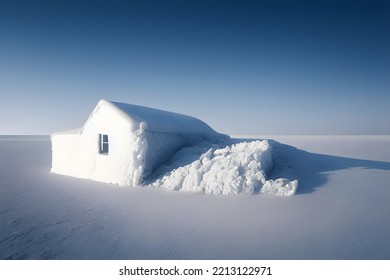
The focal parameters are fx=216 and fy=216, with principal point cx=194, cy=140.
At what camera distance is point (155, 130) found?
405 inches

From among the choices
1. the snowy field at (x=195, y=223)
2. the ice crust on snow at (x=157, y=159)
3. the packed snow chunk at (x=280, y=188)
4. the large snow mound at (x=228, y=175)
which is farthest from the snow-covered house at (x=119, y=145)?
the packed snow chunk at (x=280, y=188)

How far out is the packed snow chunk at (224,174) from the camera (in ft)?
25.3

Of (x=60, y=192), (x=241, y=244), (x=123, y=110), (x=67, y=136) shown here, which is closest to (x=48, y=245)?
(x=241, y=244)

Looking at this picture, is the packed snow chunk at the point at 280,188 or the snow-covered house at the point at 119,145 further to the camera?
the snow-covered house at the point at 119,145

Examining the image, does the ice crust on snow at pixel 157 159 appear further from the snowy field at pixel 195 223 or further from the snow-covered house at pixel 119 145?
the snowy field at pixel 195 223

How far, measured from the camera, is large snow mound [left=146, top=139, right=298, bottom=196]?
7.61m

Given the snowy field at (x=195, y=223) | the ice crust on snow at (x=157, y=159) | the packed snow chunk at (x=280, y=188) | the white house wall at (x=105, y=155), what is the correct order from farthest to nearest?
the white house wall at (x=105, y=155) < the ice crust on snow at (x=157, y=159) < the packed snow chunk at (x=280, y=188) < the snowy field at (x=195, y=223)

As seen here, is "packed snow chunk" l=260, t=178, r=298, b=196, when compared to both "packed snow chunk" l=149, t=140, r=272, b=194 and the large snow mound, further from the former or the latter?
"packed snow chunk" l=149, t=140, r=272, b=194

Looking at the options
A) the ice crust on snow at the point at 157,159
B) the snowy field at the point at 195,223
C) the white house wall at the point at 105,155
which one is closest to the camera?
the snowy field at the point at 195,223

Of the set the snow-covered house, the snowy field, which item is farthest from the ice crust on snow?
the snowy field

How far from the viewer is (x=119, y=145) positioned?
9867 mm

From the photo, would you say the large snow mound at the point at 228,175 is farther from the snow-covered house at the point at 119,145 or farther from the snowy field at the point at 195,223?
the snow-covered house at the point at 119,145

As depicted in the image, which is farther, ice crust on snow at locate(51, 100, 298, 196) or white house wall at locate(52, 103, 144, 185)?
white house wall at locate(52, 103, 144, 185)
